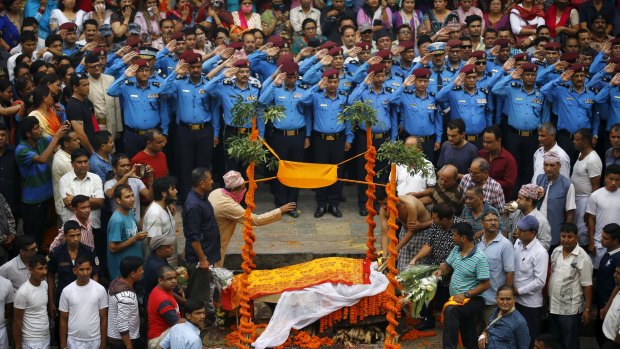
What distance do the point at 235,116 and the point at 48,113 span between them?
2669mm

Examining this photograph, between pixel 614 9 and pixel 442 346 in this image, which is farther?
pixel 614 9

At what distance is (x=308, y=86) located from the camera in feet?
48.6

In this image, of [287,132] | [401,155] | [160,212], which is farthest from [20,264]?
[287,132]

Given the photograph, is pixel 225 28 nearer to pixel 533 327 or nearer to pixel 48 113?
pixel 48 113

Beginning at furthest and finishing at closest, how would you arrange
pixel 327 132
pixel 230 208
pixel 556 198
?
pixel 327 132 → pixel 556 198 → pixel 230 208

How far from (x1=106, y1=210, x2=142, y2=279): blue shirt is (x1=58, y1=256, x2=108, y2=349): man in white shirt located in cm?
73

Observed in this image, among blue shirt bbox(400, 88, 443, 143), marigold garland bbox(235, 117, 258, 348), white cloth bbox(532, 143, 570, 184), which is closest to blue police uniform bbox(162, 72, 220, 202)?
blue shirt bbox(400, 88, 443, 143)

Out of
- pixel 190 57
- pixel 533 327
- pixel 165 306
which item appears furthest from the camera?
pixel 190 57

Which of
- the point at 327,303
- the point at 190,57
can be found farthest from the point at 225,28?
the point at 327,303

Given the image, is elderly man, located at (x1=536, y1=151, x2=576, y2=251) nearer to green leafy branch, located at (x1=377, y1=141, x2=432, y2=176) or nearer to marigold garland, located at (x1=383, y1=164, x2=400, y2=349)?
green leafy branch, located at (x1=377, y1=141, x2=432, y2=176)

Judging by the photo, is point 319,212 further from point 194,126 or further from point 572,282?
point 572,282

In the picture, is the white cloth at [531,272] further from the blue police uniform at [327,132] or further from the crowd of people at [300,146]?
the blue police uniform at [327,132]

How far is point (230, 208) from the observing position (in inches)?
489

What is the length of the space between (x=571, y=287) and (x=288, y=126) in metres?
4.67
